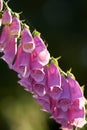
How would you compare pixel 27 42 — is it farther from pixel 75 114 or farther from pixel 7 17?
pixel 75 114

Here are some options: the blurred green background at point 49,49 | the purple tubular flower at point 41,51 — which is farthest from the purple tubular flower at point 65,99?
the blurred green background at point 49,49

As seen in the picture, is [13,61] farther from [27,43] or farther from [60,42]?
[60,42]

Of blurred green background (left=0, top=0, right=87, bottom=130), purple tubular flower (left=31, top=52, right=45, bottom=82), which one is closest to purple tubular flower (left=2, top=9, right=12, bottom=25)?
purple tubular flower (left=31, top=52, right=45, bottom=82)

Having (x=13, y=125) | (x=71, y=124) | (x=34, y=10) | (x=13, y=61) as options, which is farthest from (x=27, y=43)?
(x=34, y=10)

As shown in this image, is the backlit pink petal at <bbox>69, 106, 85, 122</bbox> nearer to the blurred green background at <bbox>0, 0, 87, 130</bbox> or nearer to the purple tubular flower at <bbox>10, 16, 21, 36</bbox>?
the purple tubular flower at <bbox>10, 16, 21, 36</bbox>

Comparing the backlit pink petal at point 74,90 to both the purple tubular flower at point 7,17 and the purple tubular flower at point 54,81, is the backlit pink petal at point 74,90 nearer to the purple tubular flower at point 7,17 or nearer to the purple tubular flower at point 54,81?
the purple tubular flower at point 54,81

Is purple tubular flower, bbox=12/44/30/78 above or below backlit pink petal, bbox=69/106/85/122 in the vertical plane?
above
